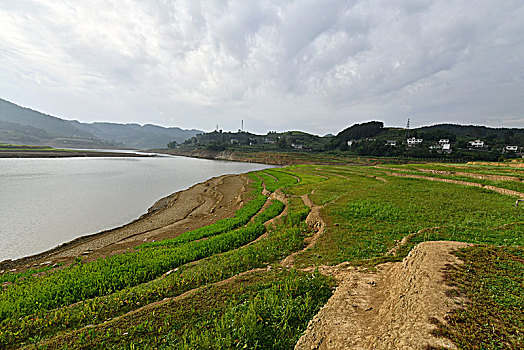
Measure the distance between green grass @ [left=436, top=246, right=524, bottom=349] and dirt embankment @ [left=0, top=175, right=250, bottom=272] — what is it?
60.9 feet

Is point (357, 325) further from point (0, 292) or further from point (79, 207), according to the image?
point (79, 207)

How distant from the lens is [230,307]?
6883 millimetres

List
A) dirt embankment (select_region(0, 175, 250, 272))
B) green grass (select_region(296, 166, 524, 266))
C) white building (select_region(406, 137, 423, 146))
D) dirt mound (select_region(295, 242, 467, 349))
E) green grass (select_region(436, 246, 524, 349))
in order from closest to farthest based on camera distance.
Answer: green grass (select_region(436, 246, 524, 349)), dirt mound (select_region(295, 242, 467, 349)), green grass (select_region(296, 166, 524, 266)), dirt embankment (select_region(0, 175, 250, 272)), white building (select_region(406, 137, 423, 146))

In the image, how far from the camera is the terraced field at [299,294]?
5.05 metres

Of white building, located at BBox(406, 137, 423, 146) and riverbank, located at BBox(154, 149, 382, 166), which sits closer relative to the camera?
riverbank, located at BBox(154, 149, 382, 166)

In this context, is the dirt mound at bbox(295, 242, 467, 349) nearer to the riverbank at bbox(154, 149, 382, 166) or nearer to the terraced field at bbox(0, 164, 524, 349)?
the terraced field at bbox(0, 164, 524, 349)

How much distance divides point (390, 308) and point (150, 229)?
21537mm

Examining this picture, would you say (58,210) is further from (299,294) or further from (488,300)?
(488,300)

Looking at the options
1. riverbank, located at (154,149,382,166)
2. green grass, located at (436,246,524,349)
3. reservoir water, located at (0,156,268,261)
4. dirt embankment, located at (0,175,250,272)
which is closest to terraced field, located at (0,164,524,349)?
green grass, located at (436,246,524,349)

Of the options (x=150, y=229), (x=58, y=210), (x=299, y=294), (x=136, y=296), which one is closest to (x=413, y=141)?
(x=150, y=229)

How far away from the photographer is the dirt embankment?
15523 millimetres

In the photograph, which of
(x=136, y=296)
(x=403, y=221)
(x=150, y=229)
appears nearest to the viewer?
(x=136, y=296)

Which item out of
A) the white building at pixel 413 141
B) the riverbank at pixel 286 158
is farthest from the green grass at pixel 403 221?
the white building at pixel 413 141

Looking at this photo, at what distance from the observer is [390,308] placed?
226 inches
